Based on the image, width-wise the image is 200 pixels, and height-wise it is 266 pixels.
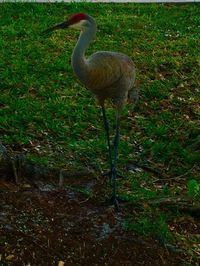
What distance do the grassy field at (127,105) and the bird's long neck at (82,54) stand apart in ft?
3.54

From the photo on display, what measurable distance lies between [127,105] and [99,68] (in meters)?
2.59

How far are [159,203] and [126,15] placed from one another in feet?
18.6

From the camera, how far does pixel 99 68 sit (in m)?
5.20

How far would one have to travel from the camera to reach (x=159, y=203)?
545 centimetres

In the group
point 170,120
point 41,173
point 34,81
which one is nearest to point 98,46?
point 34,81

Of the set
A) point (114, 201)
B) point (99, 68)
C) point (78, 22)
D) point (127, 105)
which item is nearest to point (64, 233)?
point (114, 201)

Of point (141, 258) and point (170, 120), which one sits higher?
point (141, 258)

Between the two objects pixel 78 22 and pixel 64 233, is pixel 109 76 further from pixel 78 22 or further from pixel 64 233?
pixel 64 233

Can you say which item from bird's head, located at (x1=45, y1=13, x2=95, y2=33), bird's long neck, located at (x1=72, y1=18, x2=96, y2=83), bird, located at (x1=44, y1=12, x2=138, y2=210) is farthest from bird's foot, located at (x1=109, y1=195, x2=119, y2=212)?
bird's head, located at (x1=45, y1=13, x2=95, y2=33)

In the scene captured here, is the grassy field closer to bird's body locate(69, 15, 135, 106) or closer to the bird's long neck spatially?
bird's body locate(69, 15, 135, 106)

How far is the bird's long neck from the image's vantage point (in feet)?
16.4

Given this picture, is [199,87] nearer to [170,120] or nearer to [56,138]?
[170,120]

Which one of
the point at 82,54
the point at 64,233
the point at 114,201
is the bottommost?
the point at 114,201

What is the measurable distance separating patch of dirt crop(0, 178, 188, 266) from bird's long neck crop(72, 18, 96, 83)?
917 mm
